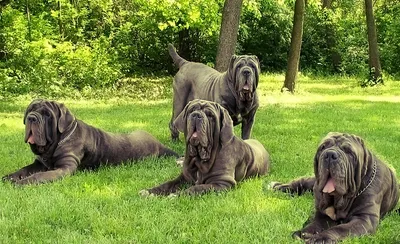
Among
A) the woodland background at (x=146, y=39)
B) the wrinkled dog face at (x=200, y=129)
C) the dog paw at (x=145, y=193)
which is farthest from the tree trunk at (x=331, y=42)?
the dog paw at (x=145, y=193)

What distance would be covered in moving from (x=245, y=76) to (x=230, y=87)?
20.1 inches

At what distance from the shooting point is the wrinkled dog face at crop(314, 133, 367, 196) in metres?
4.92

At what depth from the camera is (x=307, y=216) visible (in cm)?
585

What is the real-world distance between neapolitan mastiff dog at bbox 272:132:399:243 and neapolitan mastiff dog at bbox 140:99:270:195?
64.1 inches

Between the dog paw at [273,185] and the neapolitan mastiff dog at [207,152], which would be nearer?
the neapolitan mastiff dog at [207,152]

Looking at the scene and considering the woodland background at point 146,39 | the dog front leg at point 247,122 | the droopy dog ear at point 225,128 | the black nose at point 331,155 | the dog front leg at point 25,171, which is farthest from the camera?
the woodland background at point 146,39

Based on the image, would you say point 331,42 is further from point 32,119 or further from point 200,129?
point 200,129

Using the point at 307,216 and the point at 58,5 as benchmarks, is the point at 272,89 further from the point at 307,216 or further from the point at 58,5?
the point at 307,216

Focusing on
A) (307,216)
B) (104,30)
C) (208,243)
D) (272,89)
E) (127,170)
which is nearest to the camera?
(208,243)

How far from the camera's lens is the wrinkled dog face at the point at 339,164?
4.92 metres

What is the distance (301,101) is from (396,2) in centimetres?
2017

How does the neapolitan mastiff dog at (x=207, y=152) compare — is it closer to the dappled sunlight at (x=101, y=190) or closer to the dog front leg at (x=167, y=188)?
the dog front leg at (x=167, y=188)

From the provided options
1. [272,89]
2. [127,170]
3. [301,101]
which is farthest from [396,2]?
[127,170]

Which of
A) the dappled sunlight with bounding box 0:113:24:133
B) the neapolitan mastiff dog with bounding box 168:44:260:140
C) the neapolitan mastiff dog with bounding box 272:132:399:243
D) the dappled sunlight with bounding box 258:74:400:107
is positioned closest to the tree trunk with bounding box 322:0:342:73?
the dappled sunlight with bounding box 258:74:400:107
